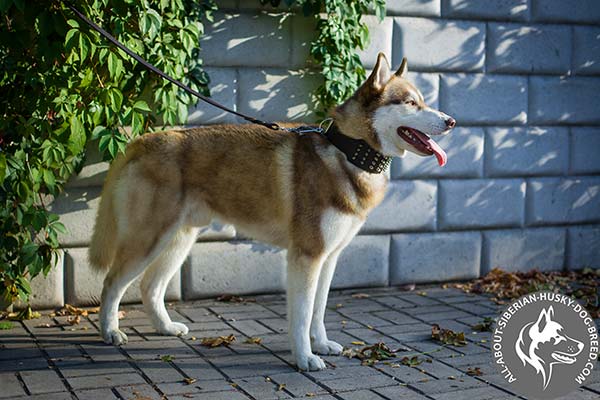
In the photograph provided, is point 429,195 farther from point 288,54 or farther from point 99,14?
point 99,14

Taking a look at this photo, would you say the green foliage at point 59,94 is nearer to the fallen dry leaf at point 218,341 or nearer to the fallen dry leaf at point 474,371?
the fallen dry leaf at point 218,341

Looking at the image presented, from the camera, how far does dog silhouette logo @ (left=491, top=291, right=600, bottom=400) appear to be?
14.4ft

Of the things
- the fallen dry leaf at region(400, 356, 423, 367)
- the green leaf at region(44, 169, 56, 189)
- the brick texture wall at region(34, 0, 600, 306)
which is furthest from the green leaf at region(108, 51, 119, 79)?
the fallen dry leaf at region(400, 356, 423, 367)

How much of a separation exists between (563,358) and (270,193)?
6.34ft

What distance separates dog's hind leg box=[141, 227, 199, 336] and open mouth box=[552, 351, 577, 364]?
2.29 m

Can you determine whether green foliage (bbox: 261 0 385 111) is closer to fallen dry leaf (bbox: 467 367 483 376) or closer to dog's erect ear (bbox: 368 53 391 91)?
dog's erect ear (bbox: 368 53 391 91)

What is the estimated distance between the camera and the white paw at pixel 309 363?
4613 millimetres

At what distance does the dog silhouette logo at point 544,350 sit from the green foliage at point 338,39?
214cm

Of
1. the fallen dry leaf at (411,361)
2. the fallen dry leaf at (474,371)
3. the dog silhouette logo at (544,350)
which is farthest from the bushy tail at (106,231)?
the dog silhouette logo at (544,350)

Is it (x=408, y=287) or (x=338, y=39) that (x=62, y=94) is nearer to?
(x=338, y=39)

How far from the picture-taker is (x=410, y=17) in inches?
264

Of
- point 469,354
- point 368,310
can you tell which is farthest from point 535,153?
point 469,354

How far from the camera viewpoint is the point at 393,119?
15.3ft

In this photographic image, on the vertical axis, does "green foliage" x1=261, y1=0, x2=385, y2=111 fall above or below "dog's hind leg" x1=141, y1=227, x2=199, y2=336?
above
